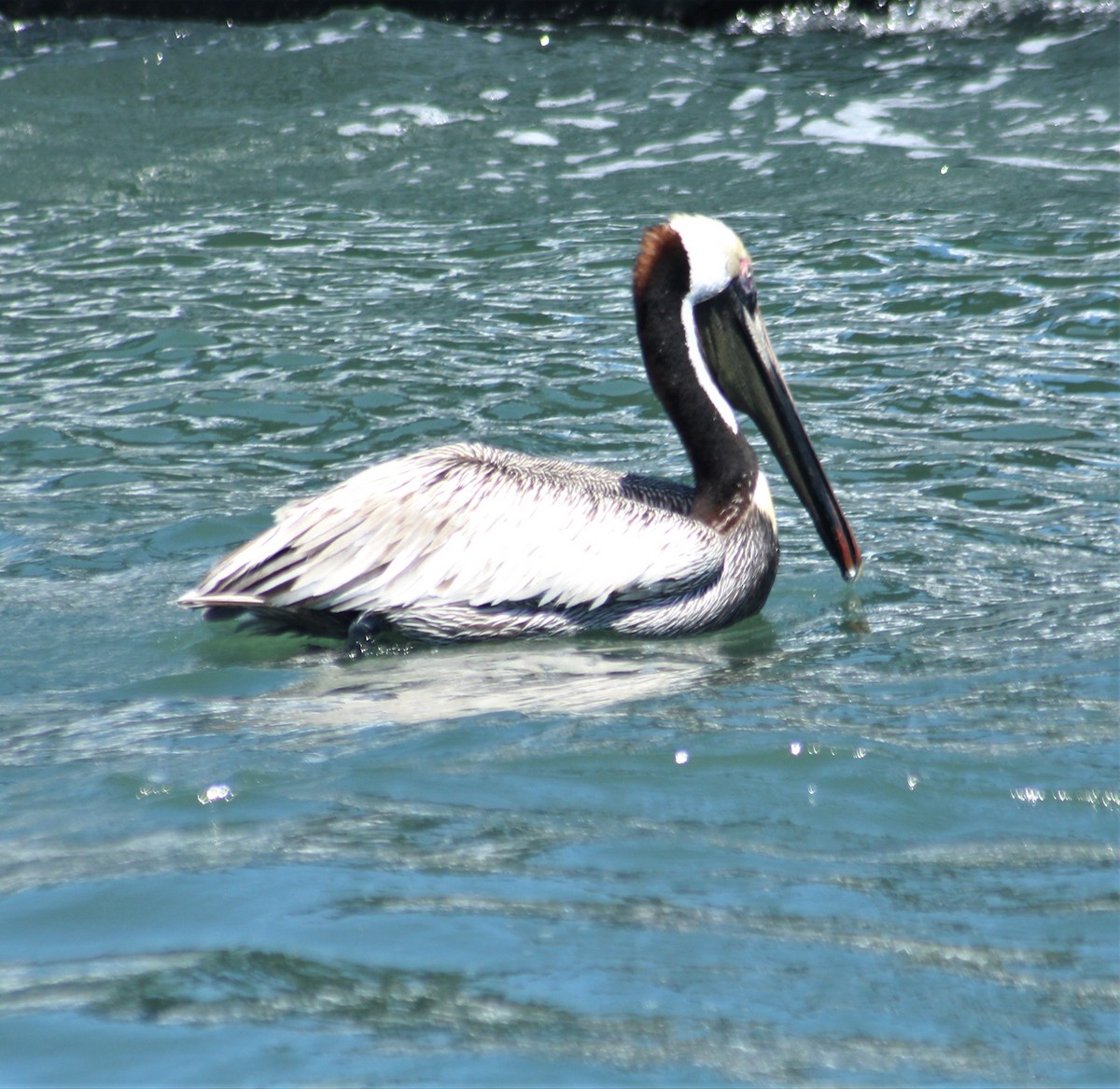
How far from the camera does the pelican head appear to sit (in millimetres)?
4844

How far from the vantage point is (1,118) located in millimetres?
10102

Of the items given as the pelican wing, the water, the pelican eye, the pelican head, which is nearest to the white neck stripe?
the pelican head

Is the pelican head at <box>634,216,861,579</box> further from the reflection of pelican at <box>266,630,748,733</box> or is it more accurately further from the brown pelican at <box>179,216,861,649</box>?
the reflection of pelican at <box>266,630,748,733</box>

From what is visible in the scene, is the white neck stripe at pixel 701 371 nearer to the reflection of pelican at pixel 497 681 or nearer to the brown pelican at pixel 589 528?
the brown pelican at pixel 589 528

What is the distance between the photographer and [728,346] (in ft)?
16.5

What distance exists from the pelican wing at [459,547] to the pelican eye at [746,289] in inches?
27.8

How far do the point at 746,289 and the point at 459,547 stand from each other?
3.85 feet

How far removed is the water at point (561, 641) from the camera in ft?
8.25

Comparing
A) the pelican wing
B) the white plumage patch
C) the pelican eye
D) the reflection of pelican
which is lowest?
the reflection of pelican

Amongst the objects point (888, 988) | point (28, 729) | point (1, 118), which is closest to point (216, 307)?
point (1, 118)

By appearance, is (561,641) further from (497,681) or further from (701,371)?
(701,371)

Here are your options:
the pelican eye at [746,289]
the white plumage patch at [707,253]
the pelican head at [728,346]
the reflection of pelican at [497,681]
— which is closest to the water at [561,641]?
the reflection of pelican at [497,681]

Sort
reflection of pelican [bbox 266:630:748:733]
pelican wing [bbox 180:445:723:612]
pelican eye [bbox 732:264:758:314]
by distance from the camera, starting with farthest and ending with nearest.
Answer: pelican eye [bbox 732:264:758:314], pelican wing [bbox 180:445:723:612], reflection of pelican [bbox 266:630:748:733]

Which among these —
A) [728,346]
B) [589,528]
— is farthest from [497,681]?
[728,346]
